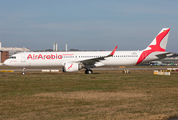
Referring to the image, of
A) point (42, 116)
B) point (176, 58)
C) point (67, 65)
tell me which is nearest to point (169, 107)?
point (42, 116)

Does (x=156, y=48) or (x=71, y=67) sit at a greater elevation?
(x=156, y=48)

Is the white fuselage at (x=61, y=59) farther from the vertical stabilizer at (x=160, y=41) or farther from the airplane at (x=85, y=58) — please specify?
the vertical stabilizer at (x=160, y=41)

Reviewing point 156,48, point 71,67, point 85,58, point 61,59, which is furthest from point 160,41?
point 61,59

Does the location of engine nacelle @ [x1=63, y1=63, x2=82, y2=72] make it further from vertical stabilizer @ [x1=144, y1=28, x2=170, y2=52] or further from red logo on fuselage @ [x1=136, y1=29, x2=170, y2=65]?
vertical stabilizer @ [x1=144, y1=28, x2=170, y2=52]

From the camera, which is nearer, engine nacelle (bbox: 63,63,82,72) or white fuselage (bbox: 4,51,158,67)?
engine nacelle (bbox: 63,63,82,72)

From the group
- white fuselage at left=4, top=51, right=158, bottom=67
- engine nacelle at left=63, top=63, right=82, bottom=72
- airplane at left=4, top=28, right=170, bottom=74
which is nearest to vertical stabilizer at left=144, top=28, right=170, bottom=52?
airplane at left=4, top=28, right=170, bottom=74

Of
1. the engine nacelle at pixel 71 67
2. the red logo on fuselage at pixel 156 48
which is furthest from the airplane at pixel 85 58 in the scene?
the engine nacelle at pixel 71 67

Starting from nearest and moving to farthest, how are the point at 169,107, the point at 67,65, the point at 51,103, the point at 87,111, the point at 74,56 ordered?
the point at 87,111 < the point at 169,107 < the point at 51,103 < the point at 67,65 < the point at 74,56

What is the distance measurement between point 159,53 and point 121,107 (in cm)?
2856

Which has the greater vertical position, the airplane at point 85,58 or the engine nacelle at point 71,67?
the airplane at point 85,58

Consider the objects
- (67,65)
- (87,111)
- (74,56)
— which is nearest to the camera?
(87,111)

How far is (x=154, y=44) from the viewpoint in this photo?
3953cm

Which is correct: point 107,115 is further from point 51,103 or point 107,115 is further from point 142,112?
point 51,103

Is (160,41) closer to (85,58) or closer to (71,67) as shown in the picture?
(85,58)
